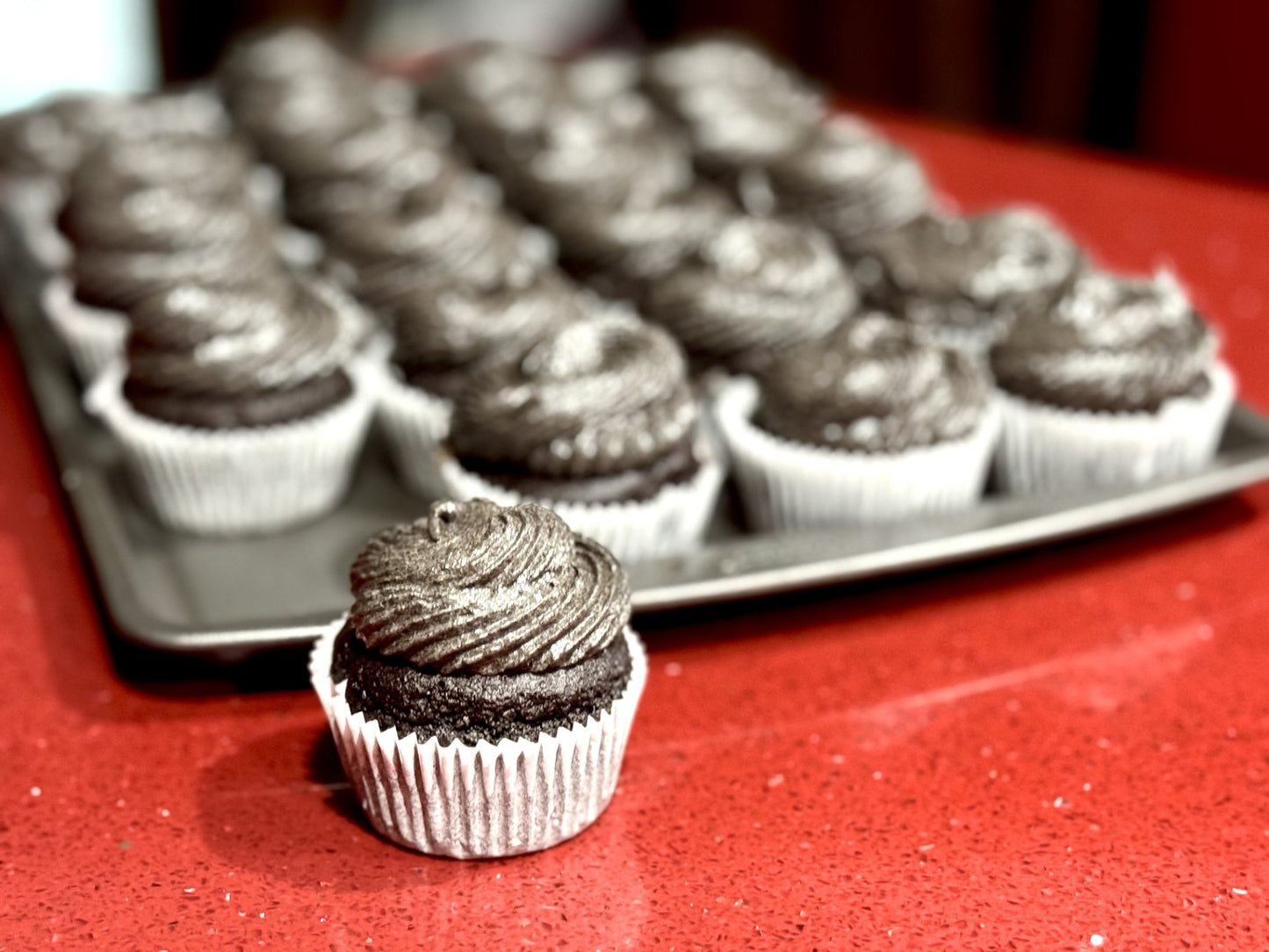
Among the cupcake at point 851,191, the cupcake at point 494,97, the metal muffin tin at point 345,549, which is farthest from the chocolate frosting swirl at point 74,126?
the cupcake at point 851,191

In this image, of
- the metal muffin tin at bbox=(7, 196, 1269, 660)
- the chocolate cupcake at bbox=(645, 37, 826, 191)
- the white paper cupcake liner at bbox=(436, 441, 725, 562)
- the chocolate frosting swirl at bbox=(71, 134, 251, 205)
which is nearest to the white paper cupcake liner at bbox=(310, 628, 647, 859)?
the metal muffin tin at bbox=(7, 196, 1269, 660)

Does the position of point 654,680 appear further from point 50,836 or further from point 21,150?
point 21,150

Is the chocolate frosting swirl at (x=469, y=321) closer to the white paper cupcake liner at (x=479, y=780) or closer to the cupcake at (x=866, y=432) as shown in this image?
the cupcake at (x=866, y=432)

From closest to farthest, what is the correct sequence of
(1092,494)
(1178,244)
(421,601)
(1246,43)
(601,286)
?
1. (421,601)
2. (1092,494)
3. (601,286)
4. (1178,244)
5. (1246,43)

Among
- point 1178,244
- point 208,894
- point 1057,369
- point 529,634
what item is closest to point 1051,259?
point 1057,369

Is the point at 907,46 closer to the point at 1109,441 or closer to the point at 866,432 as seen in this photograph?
the point at 1109,441

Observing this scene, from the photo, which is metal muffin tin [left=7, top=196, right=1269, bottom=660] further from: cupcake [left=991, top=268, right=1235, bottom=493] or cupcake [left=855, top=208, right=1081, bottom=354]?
cupcake [left=855, top=208, right=1081, bottom=354]
